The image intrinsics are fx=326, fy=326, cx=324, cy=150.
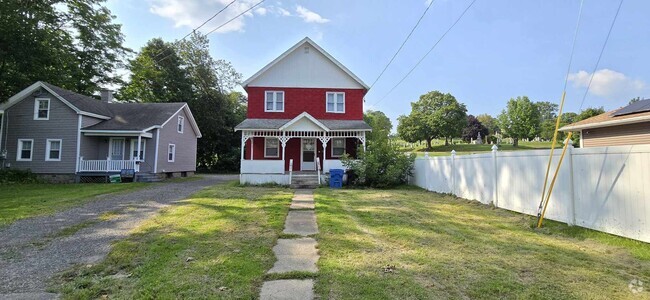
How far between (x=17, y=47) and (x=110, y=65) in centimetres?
1326

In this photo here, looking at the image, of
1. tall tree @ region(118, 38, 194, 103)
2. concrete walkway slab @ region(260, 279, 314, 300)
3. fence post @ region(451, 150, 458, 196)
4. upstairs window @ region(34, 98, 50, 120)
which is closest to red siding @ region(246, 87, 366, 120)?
fence post @ region(451, 150, 458, 196)

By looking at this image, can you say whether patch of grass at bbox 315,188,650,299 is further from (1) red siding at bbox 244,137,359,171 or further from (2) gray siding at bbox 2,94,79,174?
(2) gray siding at bbox 2,94,79,174

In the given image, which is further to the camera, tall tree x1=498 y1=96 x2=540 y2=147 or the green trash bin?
tall tree x1=498 y1=96 x2=540 y2=147

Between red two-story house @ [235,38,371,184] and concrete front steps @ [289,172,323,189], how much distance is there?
8.76 ft

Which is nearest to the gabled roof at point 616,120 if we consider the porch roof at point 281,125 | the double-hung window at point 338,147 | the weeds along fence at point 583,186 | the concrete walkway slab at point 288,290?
the weeds along fence at point 583,186

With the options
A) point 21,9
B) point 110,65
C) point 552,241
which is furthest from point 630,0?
point 110,65

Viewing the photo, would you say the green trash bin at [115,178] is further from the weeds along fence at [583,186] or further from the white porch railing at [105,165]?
the weeds along fence at [583,186]

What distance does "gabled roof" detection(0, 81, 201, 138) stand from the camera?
18.8m

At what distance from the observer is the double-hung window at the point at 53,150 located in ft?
61.9

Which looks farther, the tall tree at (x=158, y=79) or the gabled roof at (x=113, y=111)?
the tall tree at (x=158, y=79)

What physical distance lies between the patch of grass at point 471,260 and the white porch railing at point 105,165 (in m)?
16.4

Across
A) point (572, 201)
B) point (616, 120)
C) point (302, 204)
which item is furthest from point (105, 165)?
point (616, 120)

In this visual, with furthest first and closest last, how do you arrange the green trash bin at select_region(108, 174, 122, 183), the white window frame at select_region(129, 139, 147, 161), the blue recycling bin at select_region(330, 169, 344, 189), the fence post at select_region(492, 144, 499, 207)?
the white window frame at select_region(129, 139, 147, 161)
the green trash bin at select_region(108, 174, 122, 183)
the blue recycling bin at select_region(330, 169, 344, 189)
the fence post at select_region(492, 144, 499, 207)

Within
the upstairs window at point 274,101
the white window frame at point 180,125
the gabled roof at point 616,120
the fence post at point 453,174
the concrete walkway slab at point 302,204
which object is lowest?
the concrete walkway slab at point 302,204
